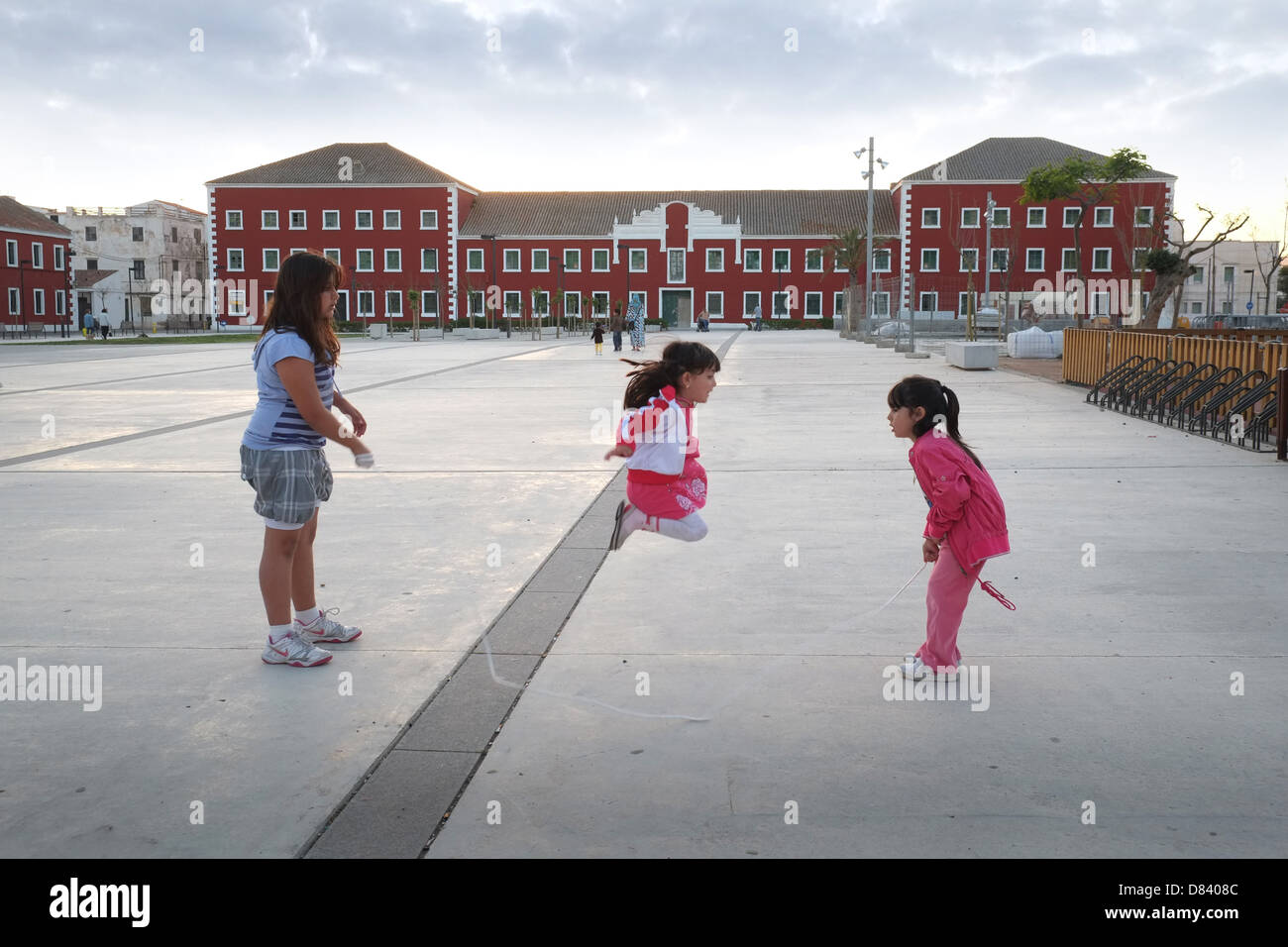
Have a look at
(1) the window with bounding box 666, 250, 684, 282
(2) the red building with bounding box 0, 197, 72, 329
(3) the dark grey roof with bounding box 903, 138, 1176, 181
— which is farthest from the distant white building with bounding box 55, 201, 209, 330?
(3) the dark grey roof with bounding box 903, 138, 1176, 181

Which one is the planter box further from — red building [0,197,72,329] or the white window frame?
red building [0,197,72,329]

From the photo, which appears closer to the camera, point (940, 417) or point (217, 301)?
point (940, 417)

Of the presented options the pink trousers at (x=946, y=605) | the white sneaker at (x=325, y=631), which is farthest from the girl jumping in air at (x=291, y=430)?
the pink trousers at (x=946, y=605)

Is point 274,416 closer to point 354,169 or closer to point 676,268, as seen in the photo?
point 676,268

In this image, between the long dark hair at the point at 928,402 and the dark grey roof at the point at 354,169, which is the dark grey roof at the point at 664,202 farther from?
the long dark hair at the point at 928,402

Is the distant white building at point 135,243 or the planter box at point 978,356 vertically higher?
the distant white building at point 135,243

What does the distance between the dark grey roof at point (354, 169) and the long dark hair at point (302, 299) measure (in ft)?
237

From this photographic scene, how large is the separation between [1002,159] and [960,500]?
71.6 meters

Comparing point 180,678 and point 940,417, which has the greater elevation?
point 940,417

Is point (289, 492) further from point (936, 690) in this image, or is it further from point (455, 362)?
point (455, 362)

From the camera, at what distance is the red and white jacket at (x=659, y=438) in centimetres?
430
